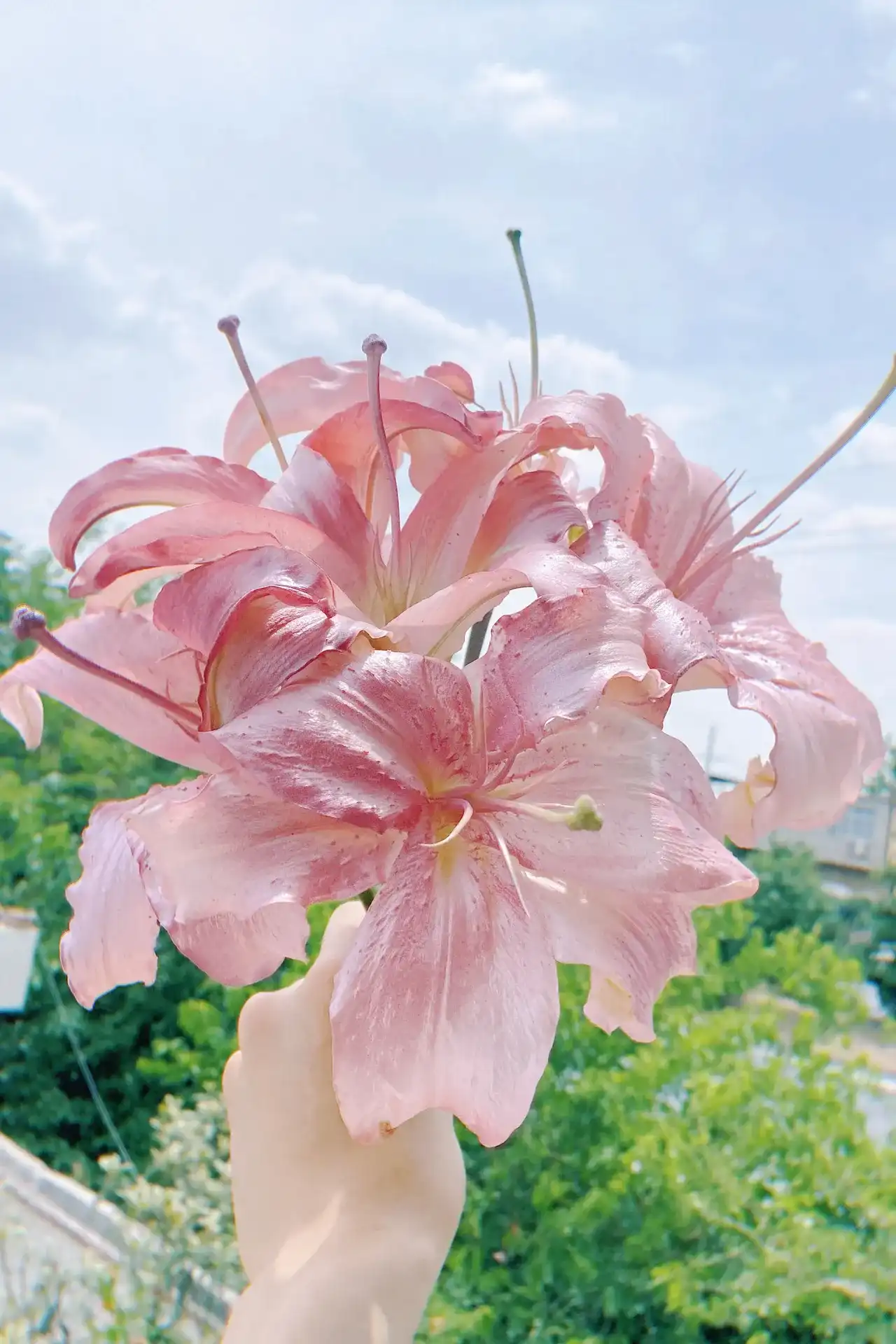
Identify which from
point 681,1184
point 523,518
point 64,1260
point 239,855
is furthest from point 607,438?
point 64,1260

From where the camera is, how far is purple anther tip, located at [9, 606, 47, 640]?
207 millimetres

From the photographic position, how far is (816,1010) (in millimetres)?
1270

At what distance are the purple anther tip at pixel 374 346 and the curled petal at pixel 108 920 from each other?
4.7 inches

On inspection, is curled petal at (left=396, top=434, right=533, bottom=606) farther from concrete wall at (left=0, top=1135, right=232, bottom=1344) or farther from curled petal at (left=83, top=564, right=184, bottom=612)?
concrete wall at (left=0, top=1135, right=232, bottom=1344)

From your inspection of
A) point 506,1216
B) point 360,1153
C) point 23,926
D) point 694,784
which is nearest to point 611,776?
point 694,784

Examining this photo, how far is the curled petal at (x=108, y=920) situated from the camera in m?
0.22

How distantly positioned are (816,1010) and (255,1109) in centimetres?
112

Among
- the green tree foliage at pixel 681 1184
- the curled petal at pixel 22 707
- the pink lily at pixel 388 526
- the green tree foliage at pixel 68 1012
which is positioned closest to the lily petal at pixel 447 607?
the pink lily at pixel 388 526

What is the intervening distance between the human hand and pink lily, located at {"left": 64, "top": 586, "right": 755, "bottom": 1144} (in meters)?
0.08

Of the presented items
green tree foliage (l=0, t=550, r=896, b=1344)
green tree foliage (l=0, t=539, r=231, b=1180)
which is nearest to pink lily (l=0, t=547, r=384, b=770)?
green tree foliage (l=0, t=550, r=896, b=1344)

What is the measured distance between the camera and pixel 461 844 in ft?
0.70

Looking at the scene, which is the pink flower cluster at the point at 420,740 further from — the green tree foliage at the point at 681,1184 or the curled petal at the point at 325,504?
the green tree foliage at the point at 681,1184

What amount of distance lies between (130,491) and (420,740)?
111 millimetres

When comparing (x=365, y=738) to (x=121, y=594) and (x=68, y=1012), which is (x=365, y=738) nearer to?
(x=121, y=594)
